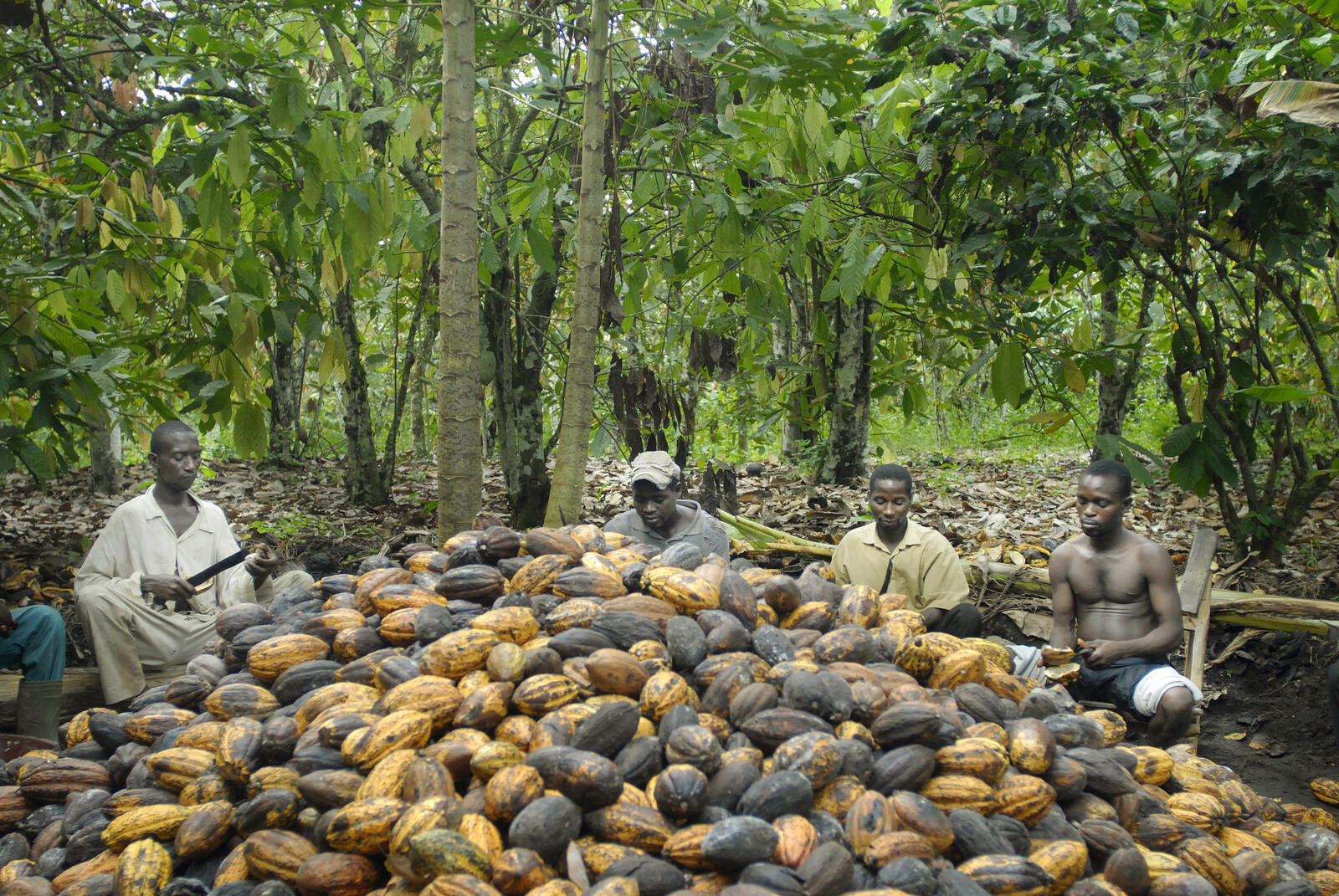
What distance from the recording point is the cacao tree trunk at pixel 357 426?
5250 mm

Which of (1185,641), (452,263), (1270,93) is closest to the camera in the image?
(452,263)

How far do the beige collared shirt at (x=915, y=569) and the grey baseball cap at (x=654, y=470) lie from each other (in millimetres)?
824

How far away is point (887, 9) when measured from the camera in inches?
164

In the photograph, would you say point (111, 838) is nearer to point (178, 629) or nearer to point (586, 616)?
point (586, 616)

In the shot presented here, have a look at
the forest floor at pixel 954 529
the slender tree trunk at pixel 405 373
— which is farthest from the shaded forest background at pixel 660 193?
the slender tree trunk at pixel 405 373

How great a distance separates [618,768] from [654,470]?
1741mm

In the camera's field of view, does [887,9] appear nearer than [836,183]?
No

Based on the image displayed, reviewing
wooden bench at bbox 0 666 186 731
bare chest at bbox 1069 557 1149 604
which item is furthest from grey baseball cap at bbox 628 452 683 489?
wooden bench at bbox 0 666 186 731

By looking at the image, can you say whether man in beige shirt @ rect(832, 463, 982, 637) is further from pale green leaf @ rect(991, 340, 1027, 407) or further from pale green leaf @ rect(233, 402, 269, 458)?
pale green leaf @ rect(233, 402, 269, 458)

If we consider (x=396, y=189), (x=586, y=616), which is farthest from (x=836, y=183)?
(x=586, y=616)

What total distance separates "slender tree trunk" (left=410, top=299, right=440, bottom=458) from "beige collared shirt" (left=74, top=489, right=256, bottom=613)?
2.70 metres

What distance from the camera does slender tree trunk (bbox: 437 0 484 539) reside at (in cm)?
229

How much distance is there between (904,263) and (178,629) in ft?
10.6

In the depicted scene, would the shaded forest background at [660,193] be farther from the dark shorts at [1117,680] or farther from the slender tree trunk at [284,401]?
the slender tree trunk at [284,401]
